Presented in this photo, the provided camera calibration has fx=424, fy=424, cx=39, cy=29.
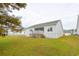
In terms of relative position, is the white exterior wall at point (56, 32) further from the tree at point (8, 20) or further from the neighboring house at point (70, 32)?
the tree at point (8, 20)

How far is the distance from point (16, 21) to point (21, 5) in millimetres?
184

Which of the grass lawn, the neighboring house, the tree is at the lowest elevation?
the grass lawn

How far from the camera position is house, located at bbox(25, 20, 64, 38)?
4.61 m

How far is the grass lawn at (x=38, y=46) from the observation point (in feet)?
15.1

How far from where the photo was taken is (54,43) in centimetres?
461

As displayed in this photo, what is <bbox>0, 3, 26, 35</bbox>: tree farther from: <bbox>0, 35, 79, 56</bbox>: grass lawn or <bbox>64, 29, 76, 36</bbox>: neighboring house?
<bbox>64, 29, 76, 36</bbox>: neighboring house

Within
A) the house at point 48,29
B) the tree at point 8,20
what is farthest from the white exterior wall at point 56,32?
the tree at point 8,20

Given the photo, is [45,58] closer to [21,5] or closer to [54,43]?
[54,43]

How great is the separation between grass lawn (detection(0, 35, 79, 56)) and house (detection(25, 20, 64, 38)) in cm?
5

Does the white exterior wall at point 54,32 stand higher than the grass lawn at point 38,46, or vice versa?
the white exterior wall at point 54,32

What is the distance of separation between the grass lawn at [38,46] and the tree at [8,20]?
10 cm

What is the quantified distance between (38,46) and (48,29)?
0.22m

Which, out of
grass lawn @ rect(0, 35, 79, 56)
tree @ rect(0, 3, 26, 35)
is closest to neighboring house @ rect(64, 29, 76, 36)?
grass lawn @ rect(0, 35, 79, 56)

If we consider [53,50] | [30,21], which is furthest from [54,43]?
[30,21]
